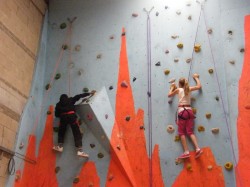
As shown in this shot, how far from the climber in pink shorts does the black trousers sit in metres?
1.24

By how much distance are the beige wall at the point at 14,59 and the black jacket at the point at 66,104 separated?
475 millimetres

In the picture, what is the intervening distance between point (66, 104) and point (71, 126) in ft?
0.93

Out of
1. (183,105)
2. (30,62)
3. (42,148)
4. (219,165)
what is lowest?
(219,165)

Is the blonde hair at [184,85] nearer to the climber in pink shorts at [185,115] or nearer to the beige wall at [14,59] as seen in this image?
the climber in pink shorts at [185,115]

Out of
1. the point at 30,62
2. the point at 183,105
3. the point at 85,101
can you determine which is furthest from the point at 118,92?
the point at 30,62

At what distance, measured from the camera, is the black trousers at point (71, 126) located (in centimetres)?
473

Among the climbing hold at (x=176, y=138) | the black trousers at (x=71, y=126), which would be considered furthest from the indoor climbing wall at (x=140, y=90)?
the black trousers at (x=71, y=126)

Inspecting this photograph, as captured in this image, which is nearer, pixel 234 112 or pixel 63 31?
pixel 234 112

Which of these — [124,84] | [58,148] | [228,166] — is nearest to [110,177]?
[58,148]

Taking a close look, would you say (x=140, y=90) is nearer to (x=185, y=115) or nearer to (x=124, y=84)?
(x=124, y=84)

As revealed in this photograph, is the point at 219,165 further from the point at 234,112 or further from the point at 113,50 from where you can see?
the point at 113,50

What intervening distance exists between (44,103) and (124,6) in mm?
1793

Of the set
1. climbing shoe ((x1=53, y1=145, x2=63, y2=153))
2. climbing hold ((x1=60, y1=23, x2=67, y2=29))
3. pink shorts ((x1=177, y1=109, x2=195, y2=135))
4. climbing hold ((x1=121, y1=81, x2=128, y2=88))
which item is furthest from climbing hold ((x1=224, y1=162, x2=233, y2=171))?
climbing hold ((x1=60, y1=23, x2=67, y2=29))

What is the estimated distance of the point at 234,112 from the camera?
4.34 metres
